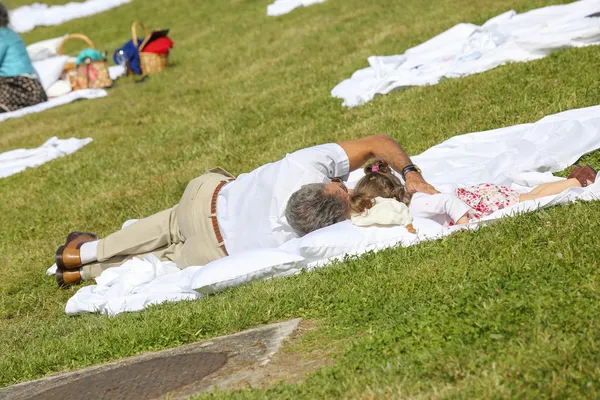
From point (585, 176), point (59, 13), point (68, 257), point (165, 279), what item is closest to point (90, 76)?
point (68, 257)

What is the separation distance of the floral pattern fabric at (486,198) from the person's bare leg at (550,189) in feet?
0.28

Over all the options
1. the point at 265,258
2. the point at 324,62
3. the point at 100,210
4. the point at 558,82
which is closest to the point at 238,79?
the point at 324,62

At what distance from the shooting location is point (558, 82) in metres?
8.46

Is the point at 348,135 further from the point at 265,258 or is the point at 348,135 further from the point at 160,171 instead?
the point at 265,258

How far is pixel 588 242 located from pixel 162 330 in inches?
101

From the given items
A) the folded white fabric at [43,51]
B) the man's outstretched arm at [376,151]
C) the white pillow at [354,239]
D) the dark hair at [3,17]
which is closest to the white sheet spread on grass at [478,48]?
the man's outstretched arm at [376,151]

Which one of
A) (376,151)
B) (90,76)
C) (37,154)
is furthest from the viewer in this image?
(90,76)

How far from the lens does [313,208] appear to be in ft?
18.7

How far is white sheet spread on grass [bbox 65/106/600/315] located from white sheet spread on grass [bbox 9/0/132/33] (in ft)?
66.3

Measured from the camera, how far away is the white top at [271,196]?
596 cm

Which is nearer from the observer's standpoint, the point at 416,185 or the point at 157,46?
the point at 416,185

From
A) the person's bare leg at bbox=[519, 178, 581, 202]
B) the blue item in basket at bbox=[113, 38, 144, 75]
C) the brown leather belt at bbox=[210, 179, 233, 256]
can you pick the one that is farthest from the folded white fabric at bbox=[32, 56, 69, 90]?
the person's bare leg at bbox=[519, 178, 581, 202]

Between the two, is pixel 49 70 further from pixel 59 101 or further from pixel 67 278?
pixel 67 278

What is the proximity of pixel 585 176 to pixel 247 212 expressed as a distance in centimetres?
252
